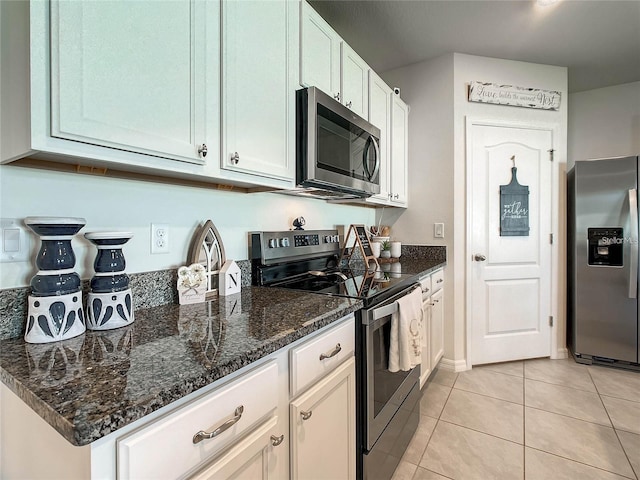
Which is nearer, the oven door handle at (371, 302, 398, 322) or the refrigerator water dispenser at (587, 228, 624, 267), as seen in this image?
the oven door handle at (371, 302, 398, 322)

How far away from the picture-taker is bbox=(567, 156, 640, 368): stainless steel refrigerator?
8.42 feet

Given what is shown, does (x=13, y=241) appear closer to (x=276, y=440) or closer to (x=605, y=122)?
(x=276, y=440)

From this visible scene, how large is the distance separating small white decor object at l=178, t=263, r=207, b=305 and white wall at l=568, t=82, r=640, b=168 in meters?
3.96

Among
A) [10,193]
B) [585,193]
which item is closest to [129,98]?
[10,193]

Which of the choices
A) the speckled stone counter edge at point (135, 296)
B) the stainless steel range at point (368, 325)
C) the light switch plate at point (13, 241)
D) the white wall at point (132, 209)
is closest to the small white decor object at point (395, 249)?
the stainless steel range at point (368, 325)

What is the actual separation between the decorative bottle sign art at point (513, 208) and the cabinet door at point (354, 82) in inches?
60.7

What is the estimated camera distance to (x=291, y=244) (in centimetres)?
179

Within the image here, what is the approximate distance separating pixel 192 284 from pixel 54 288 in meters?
0.44

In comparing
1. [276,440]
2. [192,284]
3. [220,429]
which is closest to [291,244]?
[192,284]

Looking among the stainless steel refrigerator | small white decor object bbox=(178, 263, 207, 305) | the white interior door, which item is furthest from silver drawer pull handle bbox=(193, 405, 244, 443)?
the stainless steel refrigerator

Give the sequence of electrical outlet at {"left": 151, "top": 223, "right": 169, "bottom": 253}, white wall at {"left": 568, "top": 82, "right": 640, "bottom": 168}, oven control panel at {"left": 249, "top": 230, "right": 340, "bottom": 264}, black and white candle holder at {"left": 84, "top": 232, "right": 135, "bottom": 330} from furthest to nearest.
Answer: white wall at {"left": 568, "top": 82, "right": 640, "bottom": 168} < oven control panel at {"left": 249, "top": 230, "right": 340, "bottom": 264} < electrical outlet at {"left": 151, "top": 223, "right": 169, "bottom": 253} < black and white candle holder at {"left": 84, "top": 232, "right": 135, "bottom": 330}

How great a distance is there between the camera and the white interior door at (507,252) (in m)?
2.74

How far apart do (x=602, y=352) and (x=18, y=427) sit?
3662mm

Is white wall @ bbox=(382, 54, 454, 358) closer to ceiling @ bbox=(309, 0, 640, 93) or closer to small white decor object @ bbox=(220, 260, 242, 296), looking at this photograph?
ceiling @ bbox=(309, 0, 640, 93)
